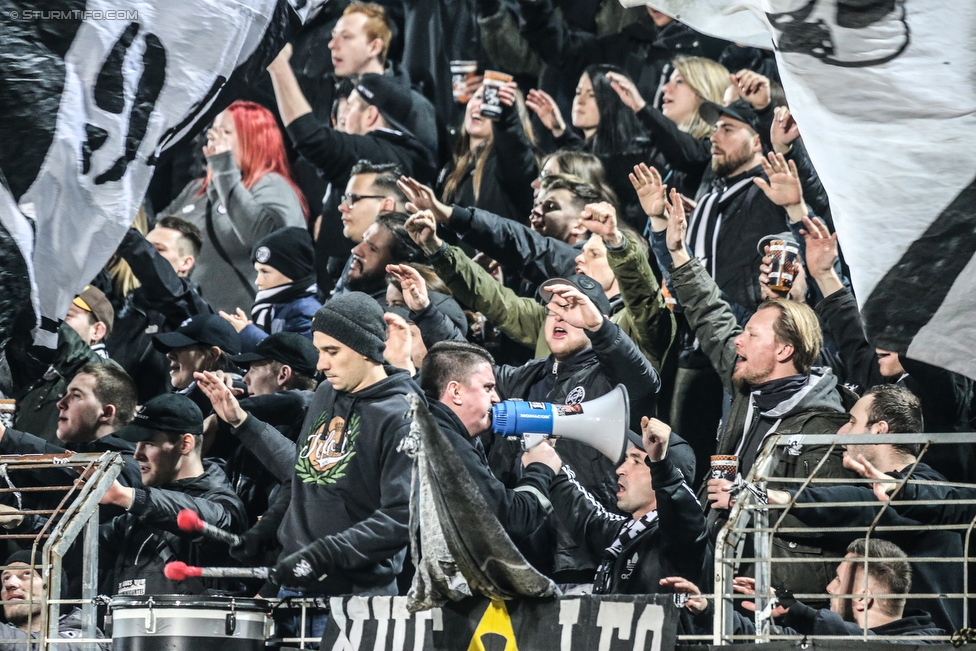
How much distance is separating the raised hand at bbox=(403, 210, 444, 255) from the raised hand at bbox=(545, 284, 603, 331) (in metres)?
0.79

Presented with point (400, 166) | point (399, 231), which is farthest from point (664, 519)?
point (400, 166)

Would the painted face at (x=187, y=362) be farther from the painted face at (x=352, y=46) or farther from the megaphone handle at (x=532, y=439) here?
the painted face at (x=352, y=46)

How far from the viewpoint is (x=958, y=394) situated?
557 centimetres

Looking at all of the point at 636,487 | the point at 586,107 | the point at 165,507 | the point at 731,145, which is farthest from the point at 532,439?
the point at 586,107

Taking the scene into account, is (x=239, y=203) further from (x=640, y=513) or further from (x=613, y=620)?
(x=613, y=620)

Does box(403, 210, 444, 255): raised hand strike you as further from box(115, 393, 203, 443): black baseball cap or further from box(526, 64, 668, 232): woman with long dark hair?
box(526, 64, 668, 232): woman with long dark hair

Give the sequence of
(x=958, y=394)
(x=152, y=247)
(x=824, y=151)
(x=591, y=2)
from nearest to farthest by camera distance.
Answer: (x=824, y=151) < (x=958, y=394) < (x=152, y=247) < (x=591, y=2)

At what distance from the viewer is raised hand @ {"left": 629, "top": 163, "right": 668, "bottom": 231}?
6727mm

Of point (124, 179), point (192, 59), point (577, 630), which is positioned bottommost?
point (577, 630)

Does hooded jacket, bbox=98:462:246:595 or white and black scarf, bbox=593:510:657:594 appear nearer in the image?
white and black scarf, bbox=593:510:657:594

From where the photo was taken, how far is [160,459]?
645 centimetres

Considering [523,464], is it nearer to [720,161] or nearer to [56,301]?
[56,301]

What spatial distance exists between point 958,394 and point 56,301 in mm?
3317

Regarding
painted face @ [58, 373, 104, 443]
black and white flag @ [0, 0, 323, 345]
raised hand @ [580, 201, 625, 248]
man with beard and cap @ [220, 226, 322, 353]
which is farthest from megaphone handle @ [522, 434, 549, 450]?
painted face @ [58, 373, 104, 443]
